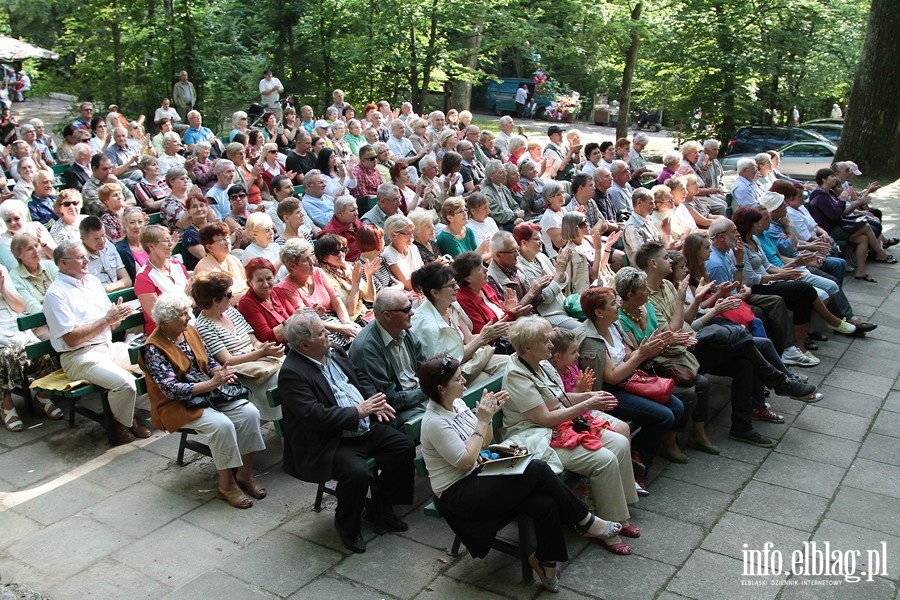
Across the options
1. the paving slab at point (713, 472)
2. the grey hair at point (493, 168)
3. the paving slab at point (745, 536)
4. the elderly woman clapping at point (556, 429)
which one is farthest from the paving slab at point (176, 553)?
the grey hair at point (493, 168)

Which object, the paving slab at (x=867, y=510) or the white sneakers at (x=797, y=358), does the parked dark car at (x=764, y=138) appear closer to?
the white sneakers at (x=797, y=358)

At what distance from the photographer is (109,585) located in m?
4.40

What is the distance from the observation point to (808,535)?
502 centimetres

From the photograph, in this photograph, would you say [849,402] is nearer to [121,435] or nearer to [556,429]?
[556,429]

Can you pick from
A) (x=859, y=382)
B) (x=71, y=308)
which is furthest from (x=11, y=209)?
(x=859, y=382)

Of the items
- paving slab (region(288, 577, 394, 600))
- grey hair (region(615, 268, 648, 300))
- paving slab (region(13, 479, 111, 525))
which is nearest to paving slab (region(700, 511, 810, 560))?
grey hair (region(615, 268, 648, 300))

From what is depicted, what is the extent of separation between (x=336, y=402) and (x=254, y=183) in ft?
18.9

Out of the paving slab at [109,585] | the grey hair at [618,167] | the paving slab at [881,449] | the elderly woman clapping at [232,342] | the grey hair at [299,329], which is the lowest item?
the paving slab at [109,585]

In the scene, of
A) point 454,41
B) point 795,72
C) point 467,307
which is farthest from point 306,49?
point 467,307

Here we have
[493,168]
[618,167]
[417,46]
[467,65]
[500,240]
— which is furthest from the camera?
[467,65]

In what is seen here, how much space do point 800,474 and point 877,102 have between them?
10444 millimetres

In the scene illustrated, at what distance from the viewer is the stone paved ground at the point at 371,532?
175 inches

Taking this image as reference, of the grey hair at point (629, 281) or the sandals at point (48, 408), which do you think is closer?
the grey hair at point (629, 281)

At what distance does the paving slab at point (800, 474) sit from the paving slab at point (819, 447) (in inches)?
3.7
